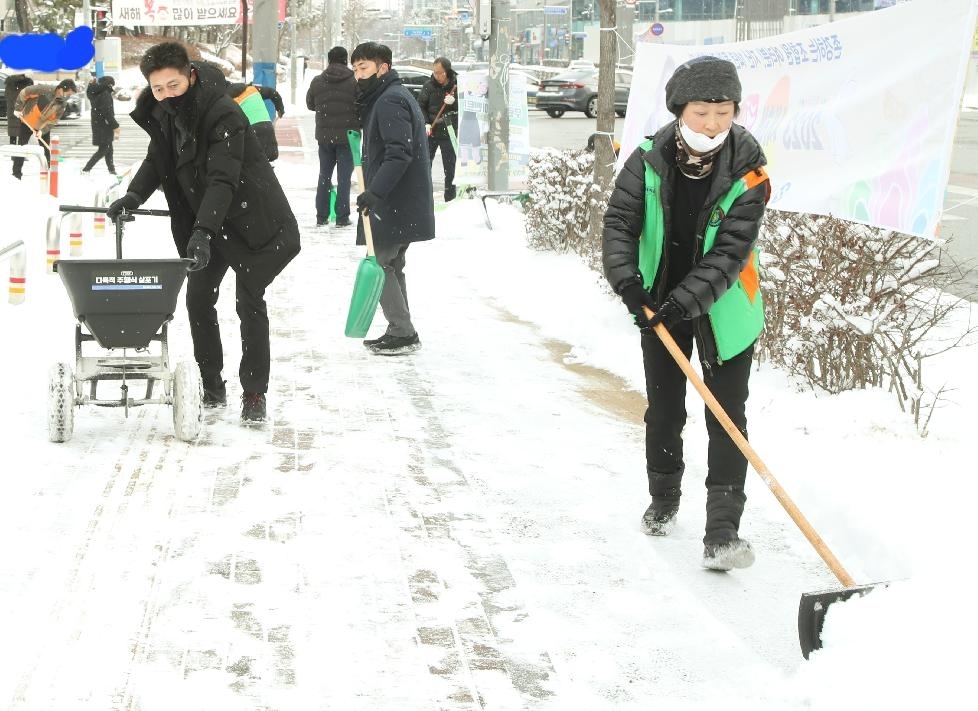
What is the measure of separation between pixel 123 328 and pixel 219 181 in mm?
754

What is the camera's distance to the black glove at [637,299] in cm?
408

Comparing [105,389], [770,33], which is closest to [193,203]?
[105,389]

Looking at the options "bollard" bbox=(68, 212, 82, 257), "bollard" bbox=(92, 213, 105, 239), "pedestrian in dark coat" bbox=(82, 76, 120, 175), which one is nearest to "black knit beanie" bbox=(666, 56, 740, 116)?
"bollard" bbox=(68, 212, 82, 257)

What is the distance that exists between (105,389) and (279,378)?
0.93 metres

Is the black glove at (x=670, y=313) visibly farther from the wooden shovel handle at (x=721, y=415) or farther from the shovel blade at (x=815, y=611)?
the shovel blade at (x=815, y=611)

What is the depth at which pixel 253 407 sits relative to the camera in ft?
19.4

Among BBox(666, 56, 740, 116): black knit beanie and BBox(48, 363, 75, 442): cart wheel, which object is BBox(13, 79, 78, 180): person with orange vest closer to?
Answer: BBox(48, 363, 75, 442): cart wheel

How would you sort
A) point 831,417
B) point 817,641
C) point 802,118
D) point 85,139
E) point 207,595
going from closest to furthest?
1. point 817,641
2. point 207,595
3. point 831,417
4. point 802,118
5. point 85,139

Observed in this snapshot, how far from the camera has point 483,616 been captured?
3.87 m

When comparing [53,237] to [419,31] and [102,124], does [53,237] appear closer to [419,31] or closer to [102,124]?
[102,124]

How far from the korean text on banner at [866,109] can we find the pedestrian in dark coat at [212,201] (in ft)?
7.94

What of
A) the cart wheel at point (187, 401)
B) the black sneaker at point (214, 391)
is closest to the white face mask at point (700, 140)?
the cart wheel at point (187, 401)

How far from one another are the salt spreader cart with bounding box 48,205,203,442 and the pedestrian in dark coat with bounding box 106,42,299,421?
21cm

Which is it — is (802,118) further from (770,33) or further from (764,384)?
(770,33)
